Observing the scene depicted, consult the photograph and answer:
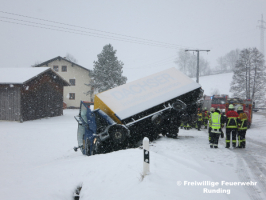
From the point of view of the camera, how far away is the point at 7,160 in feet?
29.7

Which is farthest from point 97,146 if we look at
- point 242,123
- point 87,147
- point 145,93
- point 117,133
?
point 242,123

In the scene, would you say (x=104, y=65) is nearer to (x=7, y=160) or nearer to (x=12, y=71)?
(x=12, y=71)

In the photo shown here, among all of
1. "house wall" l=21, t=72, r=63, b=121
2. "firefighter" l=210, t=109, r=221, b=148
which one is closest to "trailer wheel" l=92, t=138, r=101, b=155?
"firefighter" l=210, t=109, r=221, b=148

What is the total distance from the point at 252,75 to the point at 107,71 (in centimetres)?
2306

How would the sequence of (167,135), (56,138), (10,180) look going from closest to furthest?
(10,180), (167,135), (56,138)

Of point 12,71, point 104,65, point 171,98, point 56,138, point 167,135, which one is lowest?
point 56,138

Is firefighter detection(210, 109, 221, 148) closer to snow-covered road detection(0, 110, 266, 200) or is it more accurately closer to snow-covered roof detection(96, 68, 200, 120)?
snow-covered road detection(0, 110, 266, 200)

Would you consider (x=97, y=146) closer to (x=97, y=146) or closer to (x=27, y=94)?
(x=97, y=146)

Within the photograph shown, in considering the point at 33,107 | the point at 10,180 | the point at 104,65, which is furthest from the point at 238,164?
the point at 104,65

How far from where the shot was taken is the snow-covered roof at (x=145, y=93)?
7.89 meters

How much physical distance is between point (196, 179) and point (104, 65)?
32.4m

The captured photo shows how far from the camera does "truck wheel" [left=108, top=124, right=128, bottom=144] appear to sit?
6.93 m

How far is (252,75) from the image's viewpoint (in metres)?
33.1

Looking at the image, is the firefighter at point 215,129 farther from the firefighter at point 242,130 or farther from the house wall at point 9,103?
the house wall at point 9,103
